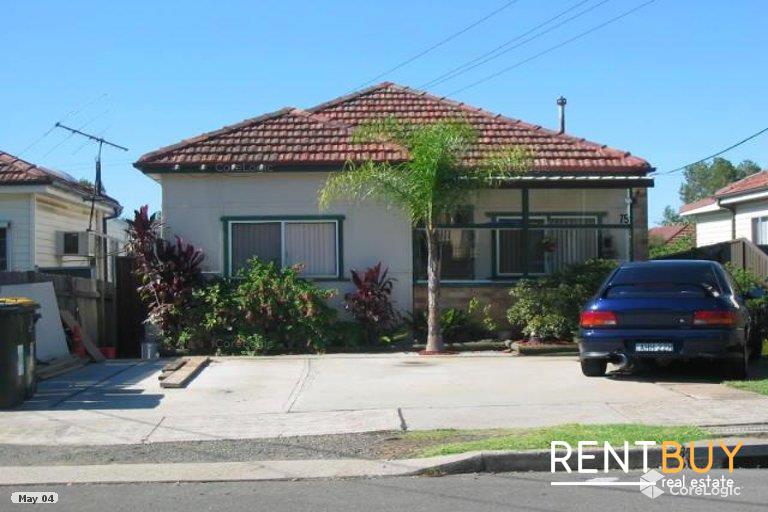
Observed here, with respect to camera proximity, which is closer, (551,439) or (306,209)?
(551,439)

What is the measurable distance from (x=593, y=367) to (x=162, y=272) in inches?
300

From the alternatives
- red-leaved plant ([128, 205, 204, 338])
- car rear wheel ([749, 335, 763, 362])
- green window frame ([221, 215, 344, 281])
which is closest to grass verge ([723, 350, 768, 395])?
car rear wheel ([749, 335, 763, 362])

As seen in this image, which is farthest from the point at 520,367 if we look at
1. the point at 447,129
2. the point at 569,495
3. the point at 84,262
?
the point at 84,262

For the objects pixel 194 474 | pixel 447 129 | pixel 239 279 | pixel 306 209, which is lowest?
pixel 194 474

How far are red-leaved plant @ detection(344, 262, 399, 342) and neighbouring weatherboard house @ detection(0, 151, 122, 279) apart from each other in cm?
533

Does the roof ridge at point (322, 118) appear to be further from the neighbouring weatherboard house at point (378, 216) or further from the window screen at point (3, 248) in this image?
the window screen at point (3, 248)

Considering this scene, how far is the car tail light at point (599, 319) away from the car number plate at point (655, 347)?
15.6 inches

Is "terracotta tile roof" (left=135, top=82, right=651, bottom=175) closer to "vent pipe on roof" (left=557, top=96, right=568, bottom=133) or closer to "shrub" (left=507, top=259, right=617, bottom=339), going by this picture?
"shrub" (left=507, top=259, right=617, bottom=339)

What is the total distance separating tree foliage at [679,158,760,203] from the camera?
203 ft

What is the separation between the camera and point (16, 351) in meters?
10.6

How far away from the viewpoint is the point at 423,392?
11.3 m

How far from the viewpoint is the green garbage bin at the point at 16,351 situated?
10422mm

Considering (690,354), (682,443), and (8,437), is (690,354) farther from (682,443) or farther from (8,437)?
(8,437)

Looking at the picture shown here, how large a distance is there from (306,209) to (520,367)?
5333 mm
